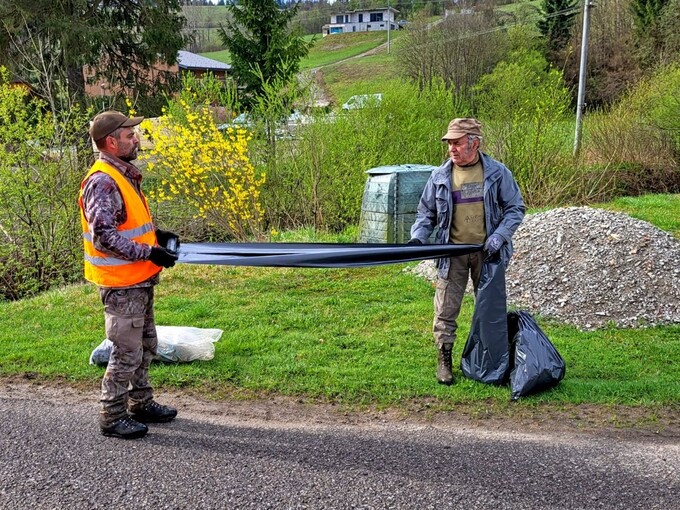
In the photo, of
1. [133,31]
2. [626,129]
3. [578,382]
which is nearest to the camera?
[578,382]

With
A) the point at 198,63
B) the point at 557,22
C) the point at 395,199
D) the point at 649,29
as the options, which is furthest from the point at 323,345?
the point at 198,63

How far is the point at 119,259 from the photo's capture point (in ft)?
13.5

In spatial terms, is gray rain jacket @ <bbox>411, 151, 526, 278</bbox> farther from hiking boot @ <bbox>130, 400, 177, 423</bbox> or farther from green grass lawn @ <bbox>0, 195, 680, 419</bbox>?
hiking boot @ <bbox>130, 400, 177, 423</bbox>

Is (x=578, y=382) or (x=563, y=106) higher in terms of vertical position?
(x=563, y=106)

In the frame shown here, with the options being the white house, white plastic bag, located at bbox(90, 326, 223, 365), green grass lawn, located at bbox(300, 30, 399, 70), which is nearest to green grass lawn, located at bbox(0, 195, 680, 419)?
white plastic bag, located at bbox(90, 326, 223, 365)

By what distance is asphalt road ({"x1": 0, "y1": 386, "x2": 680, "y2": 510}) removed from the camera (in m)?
3.46

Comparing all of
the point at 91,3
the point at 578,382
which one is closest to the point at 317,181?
the point at 578,382

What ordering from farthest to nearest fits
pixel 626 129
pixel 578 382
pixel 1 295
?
pixel 626 129, pixel 1 295, pixel 578 382

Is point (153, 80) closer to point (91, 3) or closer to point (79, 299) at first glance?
point (91, 3)

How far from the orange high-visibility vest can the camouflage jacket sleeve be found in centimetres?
5

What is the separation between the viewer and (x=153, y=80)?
68.0 feet

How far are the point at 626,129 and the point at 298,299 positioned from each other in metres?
13.0

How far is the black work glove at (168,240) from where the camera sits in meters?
4.48

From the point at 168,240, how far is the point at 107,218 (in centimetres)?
65
